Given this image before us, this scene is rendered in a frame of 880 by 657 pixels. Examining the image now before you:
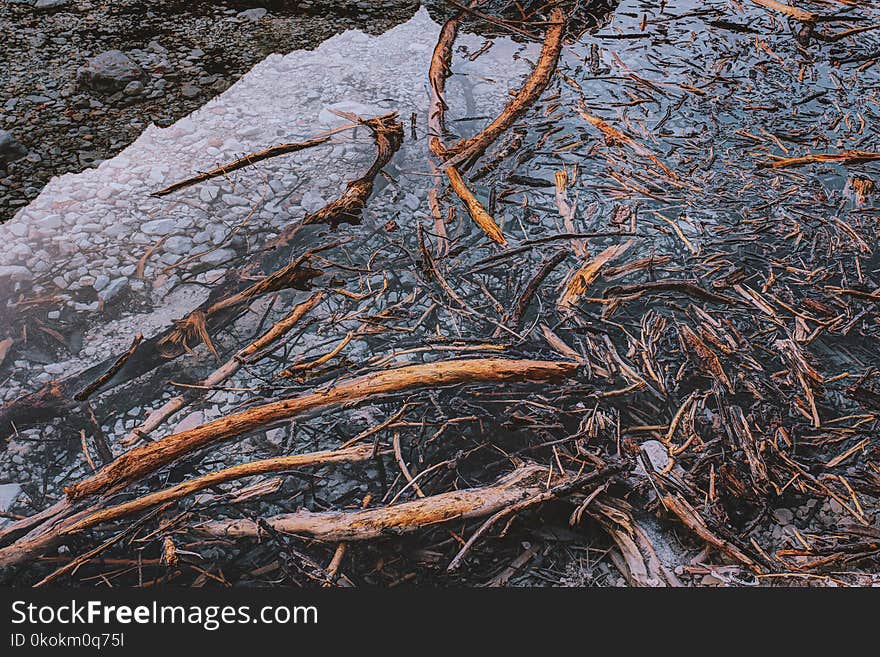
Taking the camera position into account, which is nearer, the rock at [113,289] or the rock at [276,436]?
the rock at [276,436]

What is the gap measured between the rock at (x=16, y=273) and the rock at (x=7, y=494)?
525 mm

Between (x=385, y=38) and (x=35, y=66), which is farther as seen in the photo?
(x=385, y=38)

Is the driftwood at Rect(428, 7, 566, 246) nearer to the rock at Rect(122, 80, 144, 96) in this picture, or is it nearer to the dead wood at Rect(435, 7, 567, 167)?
the dead wood at Rect(435, 7, 567, 167)

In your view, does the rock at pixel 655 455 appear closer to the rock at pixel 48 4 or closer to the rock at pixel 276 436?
the rock at pixel 276 436

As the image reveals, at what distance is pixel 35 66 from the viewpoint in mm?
2115

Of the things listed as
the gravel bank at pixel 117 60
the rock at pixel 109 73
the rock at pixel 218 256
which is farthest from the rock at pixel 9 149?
the rock at pixel 218 256

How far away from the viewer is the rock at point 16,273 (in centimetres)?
147

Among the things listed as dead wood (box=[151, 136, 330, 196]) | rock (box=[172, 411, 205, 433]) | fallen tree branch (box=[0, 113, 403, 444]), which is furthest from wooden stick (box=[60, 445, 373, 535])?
dead wood (box=[151, 136, 330, 196])

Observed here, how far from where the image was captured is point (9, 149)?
1.79 metres

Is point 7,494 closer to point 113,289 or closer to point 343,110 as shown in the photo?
point 113,289

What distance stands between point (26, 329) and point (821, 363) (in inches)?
66.2

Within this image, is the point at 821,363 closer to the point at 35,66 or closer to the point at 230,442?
the point at 230,442

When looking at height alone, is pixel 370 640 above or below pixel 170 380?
below

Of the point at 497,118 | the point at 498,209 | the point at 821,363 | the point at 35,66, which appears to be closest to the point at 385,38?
the point at 497,118
